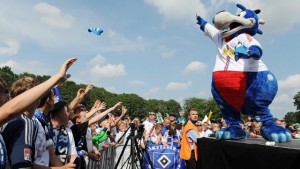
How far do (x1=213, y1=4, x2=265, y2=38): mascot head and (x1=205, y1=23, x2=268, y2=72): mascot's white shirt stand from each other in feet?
0.38

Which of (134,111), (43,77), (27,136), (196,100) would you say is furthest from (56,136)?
(196,100)

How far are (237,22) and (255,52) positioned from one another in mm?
669

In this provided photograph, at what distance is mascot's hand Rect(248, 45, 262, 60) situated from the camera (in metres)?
3.38

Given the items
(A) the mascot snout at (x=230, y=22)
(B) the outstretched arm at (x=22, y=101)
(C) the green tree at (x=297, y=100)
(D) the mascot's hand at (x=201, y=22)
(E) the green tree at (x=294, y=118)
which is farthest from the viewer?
(C) the green tree at (x=297, y=100)

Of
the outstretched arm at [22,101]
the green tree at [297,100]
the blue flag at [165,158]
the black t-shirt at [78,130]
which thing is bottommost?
the blue flag at [165,158]

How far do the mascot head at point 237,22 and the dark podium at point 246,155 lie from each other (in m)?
1.41

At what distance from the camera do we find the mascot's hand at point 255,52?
3385 millimetres

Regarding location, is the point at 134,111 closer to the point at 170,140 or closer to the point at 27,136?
the point at 170,140

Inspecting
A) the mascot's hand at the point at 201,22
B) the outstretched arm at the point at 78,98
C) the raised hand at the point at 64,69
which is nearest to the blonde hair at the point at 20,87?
the raised hand at the point at 64,69

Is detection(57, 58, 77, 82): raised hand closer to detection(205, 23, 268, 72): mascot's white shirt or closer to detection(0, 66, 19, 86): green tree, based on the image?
detection(205, 23, 268, 72): mascot's white shirt

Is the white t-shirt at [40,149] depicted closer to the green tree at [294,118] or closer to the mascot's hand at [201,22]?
the mascot's hand at [201,22]

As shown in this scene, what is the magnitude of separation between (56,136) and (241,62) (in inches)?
93.3

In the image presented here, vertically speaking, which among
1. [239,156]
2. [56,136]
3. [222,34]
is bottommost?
[239,156]

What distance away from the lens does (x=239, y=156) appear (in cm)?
309
